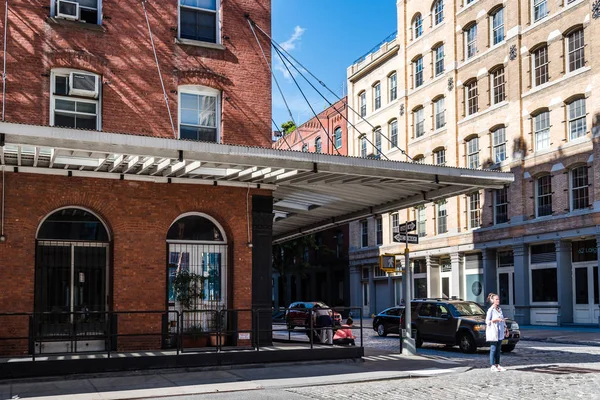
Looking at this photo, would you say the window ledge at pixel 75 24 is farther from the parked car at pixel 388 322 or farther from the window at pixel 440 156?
the window at pixel 440 156

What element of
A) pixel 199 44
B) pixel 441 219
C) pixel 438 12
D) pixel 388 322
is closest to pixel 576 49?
pixel 438 12

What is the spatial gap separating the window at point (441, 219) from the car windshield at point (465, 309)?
18.9 metres

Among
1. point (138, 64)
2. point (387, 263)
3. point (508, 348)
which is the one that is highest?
point (138, 64)

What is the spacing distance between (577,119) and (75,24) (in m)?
23.4

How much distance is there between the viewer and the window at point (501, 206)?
121 ft

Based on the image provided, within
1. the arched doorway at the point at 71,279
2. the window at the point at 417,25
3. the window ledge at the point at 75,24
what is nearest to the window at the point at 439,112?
the window at the point at 417,25

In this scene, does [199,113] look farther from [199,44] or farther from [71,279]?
[71,279]

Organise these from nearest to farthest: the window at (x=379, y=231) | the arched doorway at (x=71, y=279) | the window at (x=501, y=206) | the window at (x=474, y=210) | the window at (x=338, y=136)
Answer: the arched doorway at (x=71, y=279) → the window at (x=501, y=206) → the window at (x=474, y=210) → the window at (x=379, y=231) → the window at (x=338, y=136)

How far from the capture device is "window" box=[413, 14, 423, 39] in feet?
149

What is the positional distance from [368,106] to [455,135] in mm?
11515

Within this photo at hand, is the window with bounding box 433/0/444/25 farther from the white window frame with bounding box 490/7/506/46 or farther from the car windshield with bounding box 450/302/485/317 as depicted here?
the car windshield with bounding box 450/302/485/317

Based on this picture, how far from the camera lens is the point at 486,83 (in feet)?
126

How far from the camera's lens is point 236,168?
1594 cm

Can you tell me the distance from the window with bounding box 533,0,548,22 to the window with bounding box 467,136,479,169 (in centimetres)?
713
